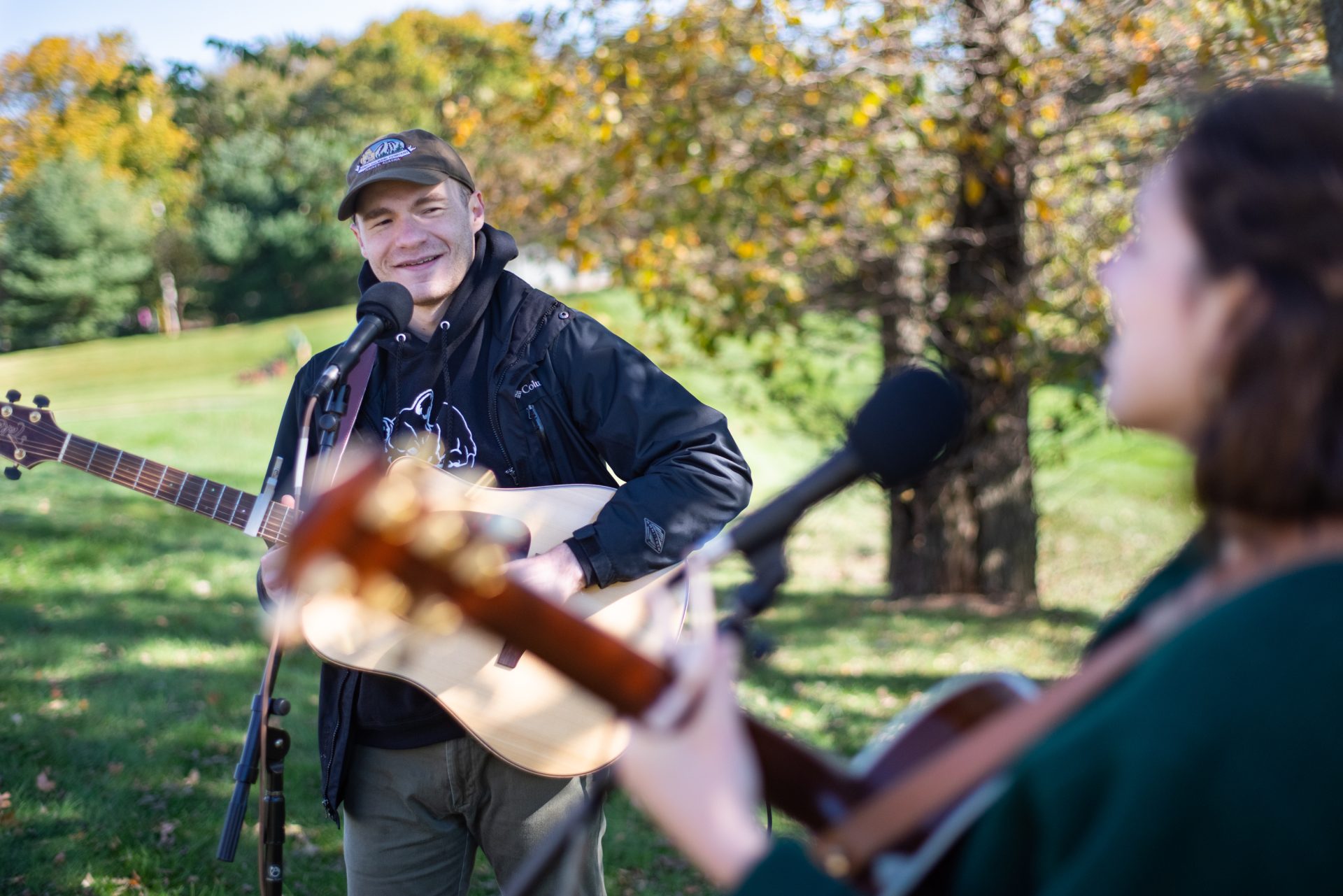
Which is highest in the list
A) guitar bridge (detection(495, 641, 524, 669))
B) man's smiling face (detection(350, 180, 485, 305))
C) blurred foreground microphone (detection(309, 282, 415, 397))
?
man's smiling face (detection(350, 180, 485, 305))

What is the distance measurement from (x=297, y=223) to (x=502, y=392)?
36968 millimetres

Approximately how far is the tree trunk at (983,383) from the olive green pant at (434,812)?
17.6 feet

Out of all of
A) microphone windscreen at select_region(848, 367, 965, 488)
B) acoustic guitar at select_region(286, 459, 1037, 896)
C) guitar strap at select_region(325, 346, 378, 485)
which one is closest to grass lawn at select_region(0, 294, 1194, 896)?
microphone windscreen at select_region(848, 367, 965, 488)

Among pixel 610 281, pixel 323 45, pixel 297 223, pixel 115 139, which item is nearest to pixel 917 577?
pixel 610 281

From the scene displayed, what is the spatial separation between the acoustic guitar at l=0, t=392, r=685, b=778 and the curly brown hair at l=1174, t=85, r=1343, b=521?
5.55 feet

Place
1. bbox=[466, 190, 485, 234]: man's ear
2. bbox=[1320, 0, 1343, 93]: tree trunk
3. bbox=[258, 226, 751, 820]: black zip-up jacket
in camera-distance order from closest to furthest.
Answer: bbox=[258, 226, 751, 820]: black zip-up jacket < bbox=[466, 190, 485, 234]: man's ear < bbox=[1320, 0, 1343, 93]: tree trunk

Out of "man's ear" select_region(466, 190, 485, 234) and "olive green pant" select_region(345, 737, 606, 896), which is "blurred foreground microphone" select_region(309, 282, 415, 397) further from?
"olive green pant" select_region(345, 737, 606, 896)

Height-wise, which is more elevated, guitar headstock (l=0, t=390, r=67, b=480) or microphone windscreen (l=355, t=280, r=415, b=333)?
microphone windscreen (l=355, t=280, r=415, b=333)

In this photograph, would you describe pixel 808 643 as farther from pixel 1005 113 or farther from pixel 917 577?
pixel 1005 113

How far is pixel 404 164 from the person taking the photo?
2.99 meters

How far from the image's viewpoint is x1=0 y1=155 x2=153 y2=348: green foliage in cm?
3538

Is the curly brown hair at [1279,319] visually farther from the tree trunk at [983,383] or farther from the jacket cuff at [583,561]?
the tree trunk at [983,383]

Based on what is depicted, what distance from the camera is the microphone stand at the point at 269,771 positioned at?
2.50 meters

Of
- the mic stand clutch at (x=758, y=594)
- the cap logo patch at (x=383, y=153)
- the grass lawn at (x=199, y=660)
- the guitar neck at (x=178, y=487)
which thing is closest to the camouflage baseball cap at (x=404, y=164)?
the cap logo patch at (x=383, y=153)
